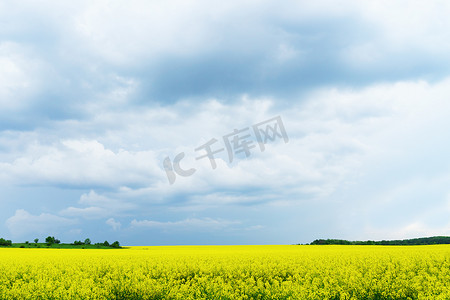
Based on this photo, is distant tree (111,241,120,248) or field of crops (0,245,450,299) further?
distant tree (111,241,120,248)

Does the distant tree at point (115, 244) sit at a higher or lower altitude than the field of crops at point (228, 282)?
lower

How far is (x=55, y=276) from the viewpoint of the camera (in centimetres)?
1536

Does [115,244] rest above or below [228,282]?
below

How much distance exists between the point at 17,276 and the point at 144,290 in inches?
326

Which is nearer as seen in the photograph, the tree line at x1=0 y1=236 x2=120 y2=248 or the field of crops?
the field of crops

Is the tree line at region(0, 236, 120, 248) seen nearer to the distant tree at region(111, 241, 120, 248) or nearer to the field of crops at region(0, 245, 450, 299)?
the distant tree at region(111, 241, 120, 248)

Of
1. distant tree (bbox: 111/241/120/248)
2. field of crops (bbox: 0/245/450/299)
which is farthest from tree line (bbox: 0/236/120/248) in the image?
field of crops (bbox: 0/245/450/299)

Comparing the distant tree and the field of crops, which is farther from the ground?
the field of crops

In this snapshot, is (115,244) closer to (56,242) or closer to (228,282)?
(56,242)

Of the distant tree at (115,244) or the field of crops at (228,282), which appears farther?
the distant tree at (115,244)

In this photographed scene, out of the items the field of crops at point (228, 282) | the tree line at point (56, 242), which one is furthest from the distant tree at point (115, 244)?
the field of crops at point (228, 282)

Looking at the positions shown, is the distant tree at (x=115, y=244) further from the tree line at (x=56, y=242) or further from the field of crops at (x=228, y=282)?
the field of crops at (x=228, y=282)

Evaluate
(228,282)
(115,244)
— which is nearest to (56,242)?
(115,244)

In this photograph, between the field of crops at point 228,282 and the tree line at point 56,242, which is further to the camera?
the tree line at point 56,242
